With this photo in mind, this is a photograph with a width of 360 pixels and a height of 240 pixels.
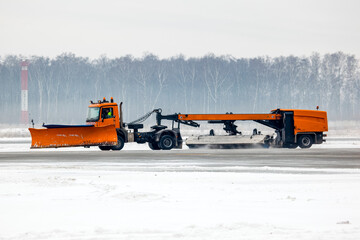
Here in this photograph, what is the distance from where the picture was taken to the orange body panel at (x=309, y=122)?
31.0 m

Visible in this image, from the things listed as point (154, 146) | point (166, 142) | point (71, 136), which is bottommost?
point (154, 146)

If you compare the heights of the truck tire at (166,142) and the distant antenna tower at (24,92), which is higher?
the distant antenna tower at (24,92)

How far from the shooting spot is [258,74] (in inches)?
3826

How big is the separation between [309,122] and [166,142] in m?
7.84

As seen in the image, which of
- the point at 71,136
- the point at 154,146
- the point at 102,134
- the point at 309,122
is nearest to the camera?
the point at 71,136

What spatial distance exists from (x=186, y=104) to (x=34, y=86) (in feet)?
85.1

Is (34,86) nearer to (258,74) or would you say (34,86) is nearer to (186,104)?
(186,104)

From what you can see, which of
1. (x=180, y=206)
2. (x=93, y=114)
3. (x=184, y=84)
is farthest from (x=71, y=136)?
(x=184, y=84)

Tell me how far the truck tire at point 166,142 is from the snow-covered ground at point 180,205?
13468 mm

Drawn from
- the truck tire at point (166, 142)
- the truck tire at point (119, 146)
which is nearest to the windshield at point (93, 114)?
the truck tire at point (119, 146)

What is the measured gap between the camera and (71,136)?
26750 millimetres

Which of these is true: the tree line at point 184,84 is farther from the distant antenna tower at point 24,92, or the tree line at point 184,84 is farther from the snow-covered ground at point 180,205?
the snow-covered ground at point 180,205

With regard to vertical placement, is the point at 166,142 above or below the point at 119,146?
above

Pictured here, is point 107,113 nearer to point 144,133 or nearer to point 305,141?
point 144,133
